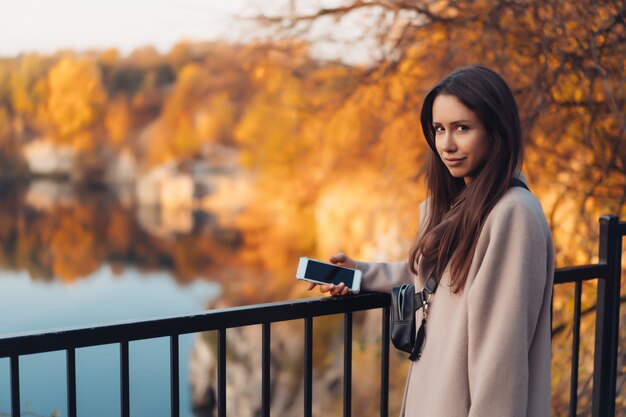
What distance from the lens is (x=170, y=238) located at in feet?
63.5

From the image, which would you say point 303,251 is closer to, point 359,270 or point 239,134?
point 239,134

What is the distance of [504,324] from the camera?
1.27 m

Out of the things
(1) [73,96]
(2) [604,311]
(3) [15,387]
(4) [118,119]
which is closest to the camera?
(3) [15,387]

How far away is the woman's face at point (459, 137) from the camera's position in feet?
4.50

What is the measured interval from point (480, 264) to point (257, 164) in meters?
12.9

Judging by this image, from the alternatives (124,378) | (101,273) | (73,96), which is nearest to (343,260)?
(124,378)

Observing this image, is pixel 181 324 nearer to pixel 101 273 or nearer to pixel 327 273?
pixel 327 273

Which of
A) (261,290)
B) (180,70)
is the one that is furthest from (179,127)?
(261,290)

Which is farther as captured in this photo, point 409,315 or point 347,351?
point 347,351

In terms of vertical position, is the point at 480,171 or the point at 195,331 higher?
the point at 480,171

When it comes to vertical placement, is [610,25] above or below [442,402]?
above

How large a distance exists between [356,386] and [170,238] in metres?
11.0

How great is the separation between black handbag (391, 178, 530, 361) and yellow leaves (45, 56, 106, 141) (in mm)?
15673

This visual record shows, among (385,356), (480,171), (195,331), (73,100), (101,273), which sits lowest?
(101,273)
